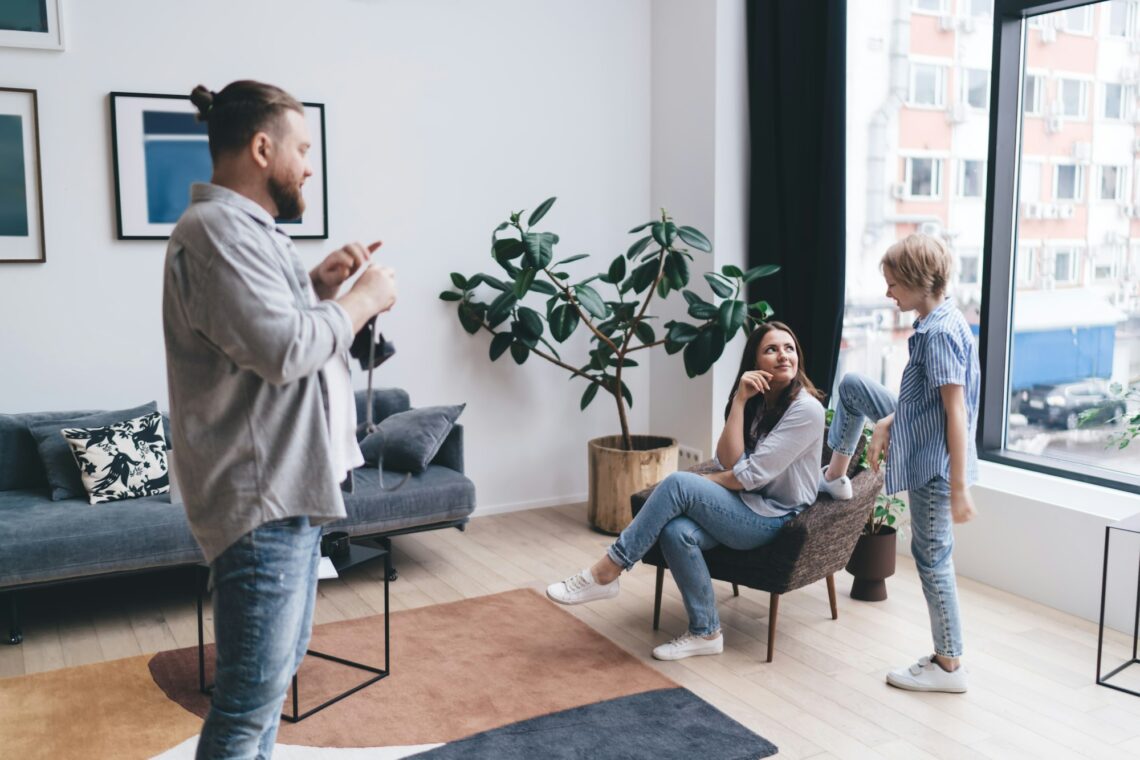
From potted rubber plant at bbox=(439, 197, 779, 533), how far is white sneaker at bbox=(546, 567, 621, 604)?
1272 mm

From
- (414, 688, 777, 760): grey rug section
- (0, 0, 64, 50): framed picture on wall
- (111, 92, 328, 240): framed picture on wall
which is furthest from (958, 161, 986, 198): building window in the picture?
(0, 0, 64, 50): framed picture on wall

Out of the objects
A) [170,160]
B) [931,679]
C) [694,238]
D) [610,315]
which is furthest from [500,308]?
[931,679]

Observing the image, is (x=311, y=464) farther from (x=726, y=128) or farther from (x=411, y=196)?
(x=726, y=128)

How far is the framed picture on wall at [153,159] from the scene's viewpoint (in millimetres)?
4129

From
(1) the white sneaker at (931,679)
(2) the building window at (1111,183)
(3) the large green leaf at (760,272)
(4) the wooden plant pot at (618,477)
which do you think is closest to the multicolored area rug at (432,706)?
(1) the white sneaker at (931,679)

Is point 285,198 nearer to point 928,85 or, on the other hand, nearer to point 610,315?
point 610,315

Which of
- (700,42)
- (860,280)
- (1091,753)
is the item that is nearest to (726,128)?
(700,42)

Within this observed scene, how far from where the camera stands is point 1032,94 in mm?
3877

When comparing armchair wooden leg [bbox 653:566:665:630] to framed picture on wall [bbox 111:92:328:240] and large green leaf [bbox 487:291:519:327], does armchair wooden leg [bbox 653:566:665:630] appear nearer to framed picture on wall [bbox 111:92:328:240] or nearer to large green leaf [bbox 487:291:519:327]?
large green leaf [bbox 487:291:519:327]

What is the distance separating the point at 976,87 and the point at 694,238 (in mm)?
1274

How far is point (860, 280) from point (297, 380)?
141 inches

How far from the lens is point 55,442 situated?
3811mm

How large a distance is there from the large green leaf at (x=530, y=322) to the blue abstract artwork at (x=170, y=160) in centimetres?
145

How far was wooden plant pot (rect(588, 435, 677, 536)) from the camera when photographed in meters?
4.61
